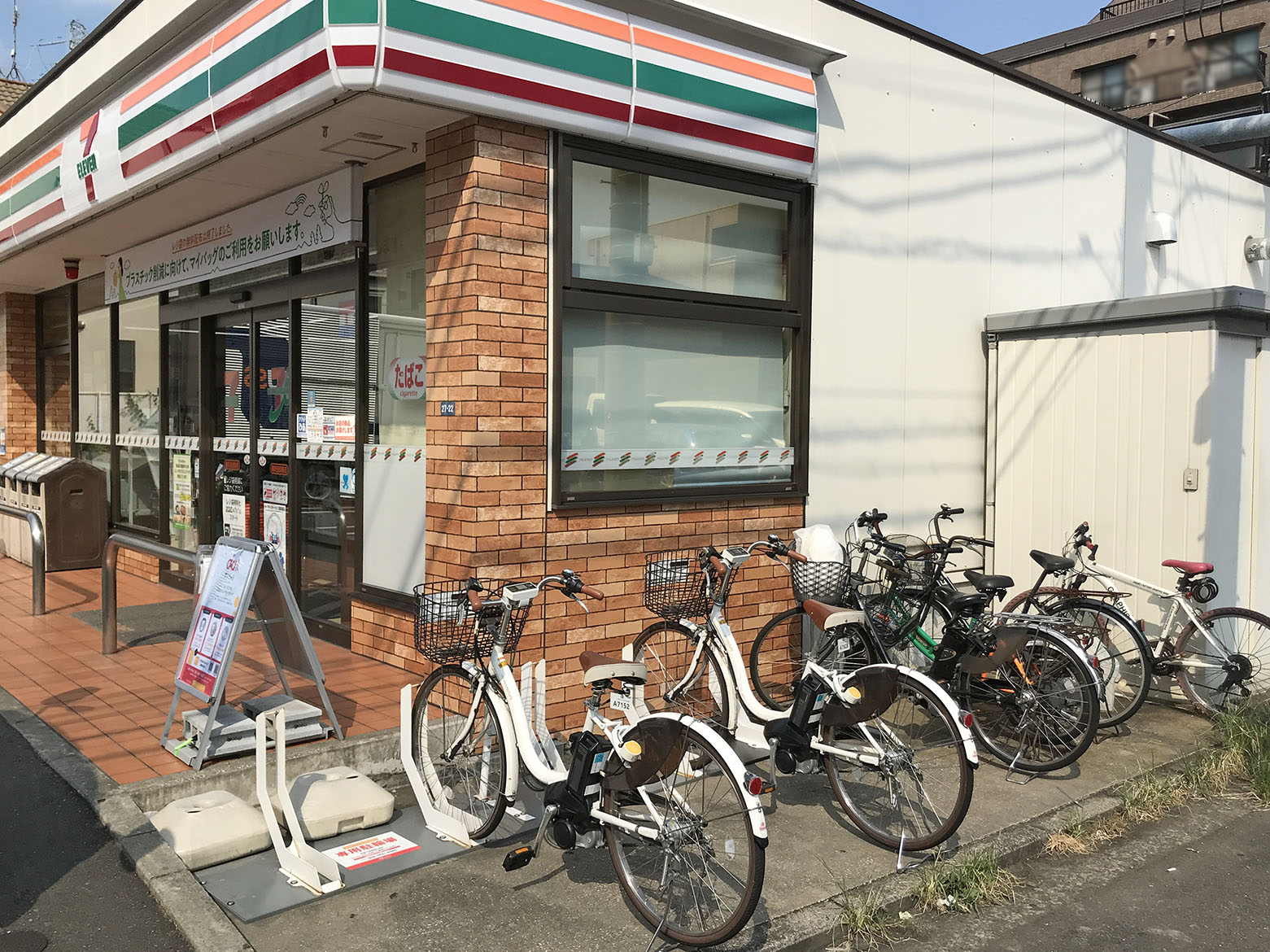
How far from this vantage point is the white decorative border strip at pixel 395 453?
652 cm

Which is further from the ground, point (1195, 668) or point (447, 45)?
point (447, 45)

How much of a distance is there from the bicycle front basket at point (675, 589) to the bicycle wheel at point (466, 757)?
3.66 feet

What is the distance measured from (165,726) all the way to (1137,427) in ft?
21.5

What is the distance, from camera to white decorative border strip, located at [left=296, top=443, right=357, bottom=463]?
715cm

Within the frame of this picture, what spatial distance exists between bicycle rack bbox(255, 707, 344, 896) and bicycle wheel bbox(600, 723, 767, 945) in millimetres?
1169

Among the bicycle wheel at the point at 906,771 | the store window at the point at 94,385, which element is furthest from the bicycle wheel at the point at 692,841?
the store window at the point at 94,385

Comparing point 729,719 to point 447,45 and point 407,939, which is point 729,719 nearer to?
point 407,939

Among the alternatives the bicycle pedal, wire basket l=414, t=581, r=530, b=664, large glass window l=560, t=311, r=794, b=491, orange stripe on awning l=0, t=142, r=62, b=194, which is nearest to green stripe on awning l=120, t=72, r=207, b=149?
orange stripe on awning l=0, t=142, r=62, b=194

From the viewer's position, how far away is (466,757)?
15.1ft

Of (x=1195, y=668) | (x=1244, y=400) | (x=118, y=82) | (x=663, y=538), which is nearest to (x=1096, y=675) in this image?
(x=1195, y=668)

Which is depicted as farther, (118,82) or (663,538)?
(118,82)

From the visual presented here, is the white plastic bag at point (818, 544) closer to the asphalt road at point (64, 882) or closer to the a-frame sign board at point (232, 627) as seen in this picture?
the a-frame sign board at point (232, 627)

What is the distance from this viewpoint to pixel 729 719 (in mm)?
5484

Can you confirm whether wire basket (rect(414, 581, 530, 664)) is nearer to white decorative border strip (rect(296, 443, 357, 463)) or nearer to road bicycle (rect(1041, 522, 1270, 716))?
white decorative border strip (rect(296, 443, 357, 463))
